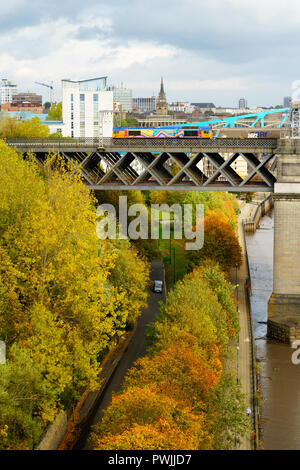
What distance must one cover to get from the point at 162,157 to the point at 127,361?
72.8ft

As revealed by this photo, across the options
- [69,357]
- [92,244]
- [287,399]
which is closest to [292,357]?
[287,399]

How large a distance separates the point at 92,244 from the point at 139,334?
12867 mm

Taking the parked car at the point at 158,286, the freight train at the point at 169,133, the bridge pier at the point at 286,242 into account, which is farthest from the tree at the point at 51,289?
the parked car at the point at 158,286

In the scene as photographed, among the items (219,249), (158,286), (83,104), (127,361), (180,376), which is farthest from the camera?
(83,104)

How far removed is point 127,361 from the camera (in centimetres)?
4222

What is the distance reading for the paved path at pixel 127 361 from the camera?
34.2 m

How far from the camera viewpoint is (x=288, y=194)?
168 ft

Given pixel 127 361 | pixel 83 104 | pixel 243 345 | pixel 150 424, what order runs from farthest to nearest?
pixel 83 104, pixel 243 345, pixel 127 361, pixel 150 424

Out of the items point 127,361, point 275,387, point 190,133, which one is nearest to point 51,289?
point 127,361

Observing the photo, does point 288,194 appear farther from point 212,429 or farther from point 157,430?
point 157,430

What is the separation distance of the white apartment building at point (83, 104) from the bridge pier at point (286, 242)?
A: 2575 inches

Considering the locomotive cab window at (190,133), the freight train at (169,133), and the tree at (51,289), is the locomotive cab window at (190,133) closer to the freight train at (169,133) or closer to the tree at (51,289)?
the freight train at (169,133)

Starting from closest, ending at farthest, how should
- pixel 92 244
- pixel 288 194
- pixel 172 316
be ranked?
1. pixel 92 244
2. pixel 172 316
3. pixel 288 194

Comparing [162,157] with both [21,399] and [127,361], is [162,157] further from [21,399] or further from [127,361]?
[21,399]
